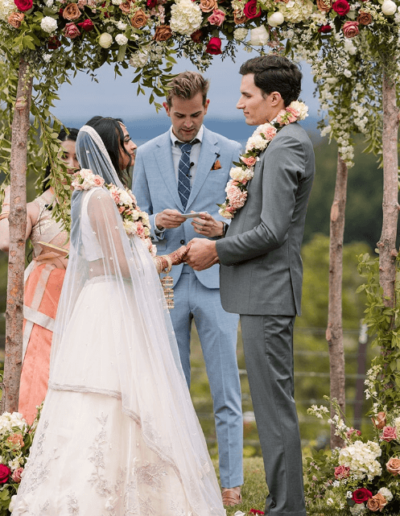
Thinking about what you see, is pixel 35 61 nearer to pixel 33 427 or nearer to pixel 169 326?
pixel 169 326

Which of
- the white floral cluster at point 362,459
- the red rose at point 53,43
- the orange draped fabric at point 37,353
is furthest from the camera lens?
the orange draped fabric at point 37,353

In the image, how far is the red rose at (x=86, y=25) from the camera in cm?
398

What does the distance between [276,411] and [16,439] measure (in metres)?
1.44

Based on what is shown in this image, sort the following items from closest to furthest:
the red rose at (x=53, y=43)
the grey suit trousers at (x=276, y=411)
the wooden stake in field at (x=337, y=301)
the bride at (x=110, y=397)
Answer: the bride at (x=110, y=397), the grey suit trousers at (x=276, y=411), the red rose at (x=53, y=43), the wooden stake in field at (x=337, y=301)

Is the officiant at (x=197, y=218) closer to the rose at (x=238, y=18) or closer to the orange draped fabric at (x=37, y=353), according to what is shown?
the rose at (x=238, y=18)

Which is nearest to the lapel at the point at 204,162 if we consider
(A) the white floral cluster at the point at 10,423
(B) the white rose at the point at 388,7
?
(B) the white rose at the point at 388,7

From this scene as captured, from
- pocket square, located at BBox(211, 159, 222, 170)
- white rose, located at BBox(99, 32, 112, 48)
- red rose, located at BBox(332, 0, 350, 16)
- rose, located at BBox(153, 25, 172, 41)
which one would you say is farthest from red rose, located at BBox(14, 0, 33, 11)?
red rose, located at BBox(332, 0, 350, 16)

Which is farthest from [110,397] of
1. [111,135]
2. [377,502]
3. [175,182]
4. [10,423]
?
[175,182]

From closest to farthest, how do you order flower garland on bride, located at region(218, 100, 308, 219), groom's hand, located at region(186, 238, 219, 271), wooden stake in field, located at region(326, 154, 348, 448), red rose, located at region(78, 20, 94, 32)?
1. flower garland on bride, located at region(218, 100, 308, 219)
2. groom's hand, located at region(186, 238, 219, 271)
3. red rose, located at region(78, 20, 94, 32)
4. wooden stake in field, located at region(326, 154, 348, 448)

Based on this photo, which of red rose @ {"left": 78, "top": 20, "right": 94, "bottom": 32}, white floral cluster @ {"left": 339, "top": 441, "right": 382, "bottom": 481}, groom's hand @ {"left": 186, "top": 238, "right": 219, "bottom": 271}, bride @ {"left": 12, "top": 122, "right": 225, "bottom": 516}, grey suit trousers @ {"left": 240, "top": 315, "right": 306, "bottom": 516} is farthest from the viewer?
red rose @ {"left": 78, "top": 20, "right": 94, "bottom": 32}

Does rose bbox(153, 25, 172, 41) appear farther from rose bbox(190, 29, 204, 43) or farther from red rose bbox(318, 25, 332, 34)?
red rose bbox(318, 25, 332, 34)

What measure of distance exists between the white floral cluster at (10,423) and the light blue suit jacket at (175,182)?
1232 mm

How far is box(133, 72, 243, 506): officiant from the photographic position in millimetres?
4434

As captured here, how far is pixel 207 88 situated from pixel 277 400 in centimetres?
213
